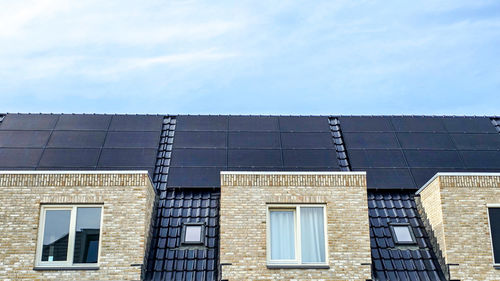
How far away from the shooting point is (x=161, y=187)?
19.5m

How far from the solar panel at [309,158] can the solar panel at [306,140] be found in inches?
13.1

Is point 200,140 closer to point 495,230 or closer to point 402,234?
point 402,234

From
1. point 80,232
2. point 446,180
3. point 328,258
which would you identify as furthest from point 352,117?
point 80,232

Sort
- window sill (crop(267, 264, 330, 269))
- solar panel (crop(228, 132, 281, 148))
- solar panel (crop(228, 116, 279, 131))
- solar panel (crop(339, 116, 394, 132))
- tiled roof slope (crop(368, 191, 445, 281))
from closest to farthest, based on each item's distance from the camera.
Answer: window sill (crop(267, 264, 330, 269)) < tiled roof slope (crop(368, 191, 445, 281)) < solar panel (crop(228, 132, 281, 148)) < solar panel (crop(228, 116, 279, 131)) < solar panel (crop(339, 116, 394, 132))

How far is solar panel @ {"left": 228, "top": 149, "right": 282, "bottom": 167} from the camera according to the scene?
66.0ft

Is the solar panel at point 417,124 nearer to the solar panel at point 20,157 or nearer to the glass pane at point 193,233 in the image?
the glass pane at point 193,233

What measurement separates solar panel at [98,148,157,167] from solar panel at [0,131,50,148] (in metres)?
2.05

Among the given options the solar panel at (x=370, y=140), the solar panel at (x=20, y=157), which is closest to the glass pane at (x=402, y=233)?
the solar panel at (x=370, y=140)

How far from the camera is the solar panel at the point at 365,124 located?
73.8ft

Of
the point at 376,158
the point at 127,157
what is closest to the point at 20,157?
the point at 127,157

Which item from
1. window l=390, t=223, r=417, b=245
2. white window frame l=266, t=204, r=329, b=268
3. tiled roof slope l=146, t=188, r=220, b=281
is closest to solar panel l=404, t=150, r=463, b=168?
window l=390, t=223, r=417, b=245

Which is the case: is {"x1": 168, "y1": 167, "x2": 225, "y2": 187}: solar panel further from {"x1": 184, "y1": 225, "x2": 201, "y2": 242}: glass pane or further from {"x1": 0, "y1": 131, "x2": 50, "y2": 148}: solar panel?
{"x1": 0, "y1": 131, "x2": 50, "y2": 148}: solar panel

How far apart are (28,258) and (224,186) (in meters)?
4.92

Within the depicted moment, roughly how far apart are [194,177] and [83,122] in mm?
4926
